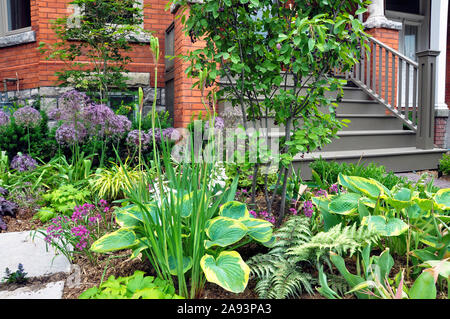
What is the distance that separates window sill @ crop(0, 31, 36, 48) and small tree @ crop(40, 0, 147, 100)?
0.59 meters

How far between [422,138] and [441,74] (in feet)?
7.84

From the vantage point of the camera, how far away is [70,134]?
3627 millimetres

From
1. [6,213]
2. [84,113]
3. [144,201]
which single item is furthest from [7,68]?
[144,201]

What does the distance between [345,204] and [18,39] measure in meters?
6.22

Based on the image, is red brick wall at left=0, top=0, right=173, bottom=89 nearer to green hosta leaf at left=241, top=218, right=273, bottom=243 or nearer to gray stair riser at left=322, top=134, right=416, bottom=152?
gray stair riser at left=322, top=134, right=416, bottom=152

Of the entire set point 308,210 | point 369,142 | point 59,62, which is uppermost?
point 59,62

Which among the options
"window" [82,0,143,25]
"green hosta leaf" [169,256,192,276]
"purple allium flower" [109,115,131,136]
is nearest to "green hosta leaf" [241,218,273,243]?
"green hosta leaf" [169,256,192,276]

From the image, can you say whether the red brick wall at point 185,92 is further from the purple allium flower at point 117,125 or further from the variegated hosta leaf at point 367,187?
the variegated hosta leaf at point 367,187

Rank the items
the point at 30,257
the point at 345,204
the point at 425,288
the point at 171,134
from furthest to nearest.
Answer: the point at 171,134
the point at 30,257
the point at 345,204
the point at 425,288

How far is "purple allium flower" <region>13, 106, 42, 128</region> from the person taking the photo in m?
4.00

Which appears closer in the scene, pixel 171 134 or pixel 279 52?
pixel 279 52

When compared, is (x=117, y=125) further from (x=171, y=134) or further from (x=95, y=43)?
(x=95, y=43)

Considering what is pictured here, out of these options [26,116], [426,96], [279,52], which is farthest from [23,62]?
[426,96]

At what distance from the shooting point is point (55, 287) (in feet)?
5.74
